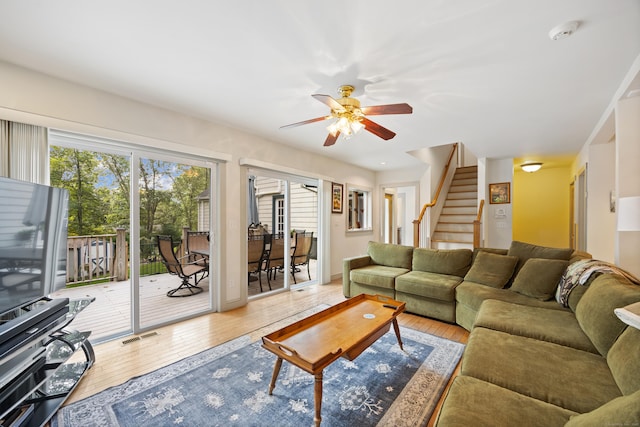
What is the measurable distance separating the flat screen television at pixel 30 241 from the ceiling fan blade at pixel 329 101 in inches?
77.6

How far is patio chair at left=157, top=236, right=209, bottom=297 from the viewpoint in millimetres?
3171

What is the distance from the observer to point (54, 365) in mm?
1741

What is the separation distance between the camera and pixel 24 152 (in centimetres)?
210

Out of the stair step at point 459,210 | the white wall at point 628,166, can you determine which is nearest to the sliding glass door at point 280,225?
the stair step at point 459,210

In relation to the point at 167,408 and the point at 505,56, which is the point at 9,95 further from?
the point at 505,56

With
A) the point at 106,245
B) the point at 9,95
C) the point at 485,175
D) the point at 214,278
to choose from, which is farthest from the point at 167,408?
the point at 485,175

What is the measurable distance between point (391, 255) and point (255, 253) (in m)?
2.17

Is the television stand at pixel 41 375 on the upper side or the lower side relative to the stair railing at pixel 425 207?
lower

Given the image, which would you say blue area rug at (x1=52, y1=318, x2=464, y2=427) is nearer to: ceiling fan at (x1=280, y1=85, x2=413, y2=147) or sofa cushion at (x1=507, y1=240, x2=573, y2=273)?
sofa cushion at (x1=507, y1=240, x2=573, y2=273)

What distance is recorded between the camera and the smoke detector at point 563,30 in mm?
1597

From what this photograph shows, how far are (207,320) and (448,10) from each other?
3647 mm

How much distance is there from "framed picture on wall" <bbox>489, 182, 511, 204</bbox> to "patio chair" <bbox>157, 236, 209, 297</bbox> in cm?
565

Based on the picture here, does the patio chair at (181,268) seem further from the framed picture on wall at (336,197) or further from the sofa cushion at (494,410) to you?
the sofa cushion at (494,410)

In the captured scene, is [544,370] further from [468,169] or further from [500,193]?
[468,169]
